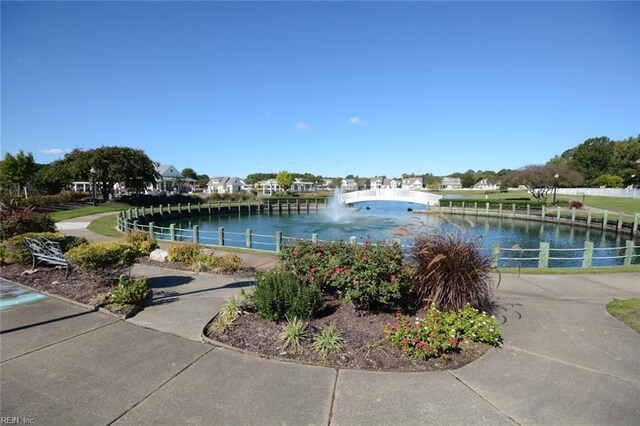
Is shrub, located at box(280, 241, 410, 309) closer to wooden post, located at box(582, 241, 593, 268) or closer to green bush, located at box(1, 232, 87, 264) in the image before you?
green bush, located at box(1, 232, 87, 264)

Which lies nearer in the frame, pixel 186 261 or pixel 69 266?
pixel 69 266

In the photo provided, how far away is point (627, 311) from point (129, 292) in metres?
9.03

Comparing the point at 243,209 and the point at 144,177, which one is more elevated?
the point at 144,177

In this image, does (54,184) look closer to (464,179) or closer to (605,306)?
(605,306)

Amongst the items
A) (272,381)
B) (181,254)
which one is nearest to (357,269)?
(272,381)

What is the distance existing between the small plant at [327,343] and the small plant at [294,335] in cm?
19

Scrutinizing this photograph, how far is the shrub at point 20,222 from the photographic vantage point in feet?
33.4

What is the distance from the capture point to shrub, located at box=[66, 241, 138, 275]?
6.69 meters

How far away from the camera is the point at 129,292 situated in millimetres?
6133

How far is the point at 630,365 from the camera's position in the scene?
437 centimetres

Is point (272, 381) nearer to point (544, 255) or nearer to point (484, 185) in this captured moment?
point (544, 255)

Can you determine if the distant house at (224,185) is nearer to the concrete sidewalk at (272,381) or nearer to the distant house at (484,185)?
the distant house at (484,185)

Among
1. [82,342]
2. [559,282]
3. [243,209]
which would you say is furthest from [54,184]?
[559,282]

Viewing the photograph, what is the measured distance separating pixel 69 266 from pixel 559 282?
39.0 ft
